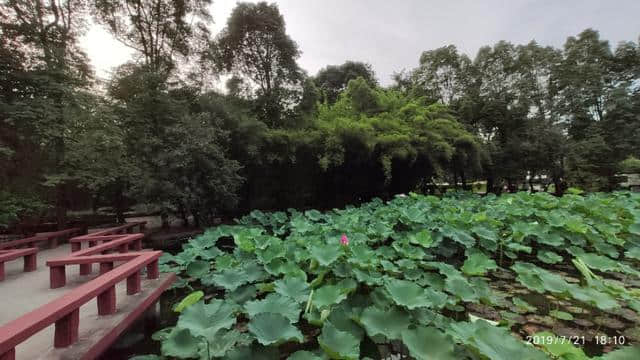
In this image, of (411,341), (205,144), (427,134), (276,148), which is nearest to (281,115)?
(276,148)

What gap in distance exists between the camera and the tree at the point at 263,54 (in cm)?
736

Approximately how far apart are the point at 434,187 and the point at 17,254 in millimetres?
12035

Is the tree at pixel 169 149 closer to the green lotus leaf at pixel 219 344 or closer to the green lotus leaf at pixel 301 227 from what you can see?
the green lotus leaf at pixel 301 227

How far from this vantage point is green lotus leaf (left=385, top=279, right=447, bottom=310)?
1719 millimetres

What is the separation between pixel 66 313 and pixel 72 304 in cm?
5

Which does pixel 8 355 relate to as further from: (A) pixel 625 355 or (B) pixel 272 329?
(A) pixel 625 355

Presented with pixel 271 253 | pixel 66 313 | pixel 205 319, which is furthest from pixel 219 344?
pixel 271 253

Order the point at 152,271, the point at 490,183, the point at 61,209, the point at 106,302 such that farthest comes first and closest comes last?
1. the point at 490,183
2. the point at 61,209
3. the point at 152,271
4. the point at 106,302

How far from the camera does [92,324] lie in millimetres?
2064

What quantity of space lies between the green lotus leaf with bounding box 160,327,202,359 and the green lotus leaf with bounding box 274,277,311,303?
2.18 ft

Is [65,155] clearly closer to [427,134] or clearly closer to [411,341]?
[411,341]

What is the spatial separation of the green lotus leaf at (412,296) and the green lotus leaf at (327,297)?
335mm

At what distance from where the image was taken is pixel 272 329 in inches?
58.1

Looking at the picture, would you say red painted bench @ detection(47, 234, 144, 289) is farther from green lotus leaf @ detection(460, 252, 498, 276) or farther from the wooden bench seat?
green lotus leaf @ detection(460, 252, 498, 276)
